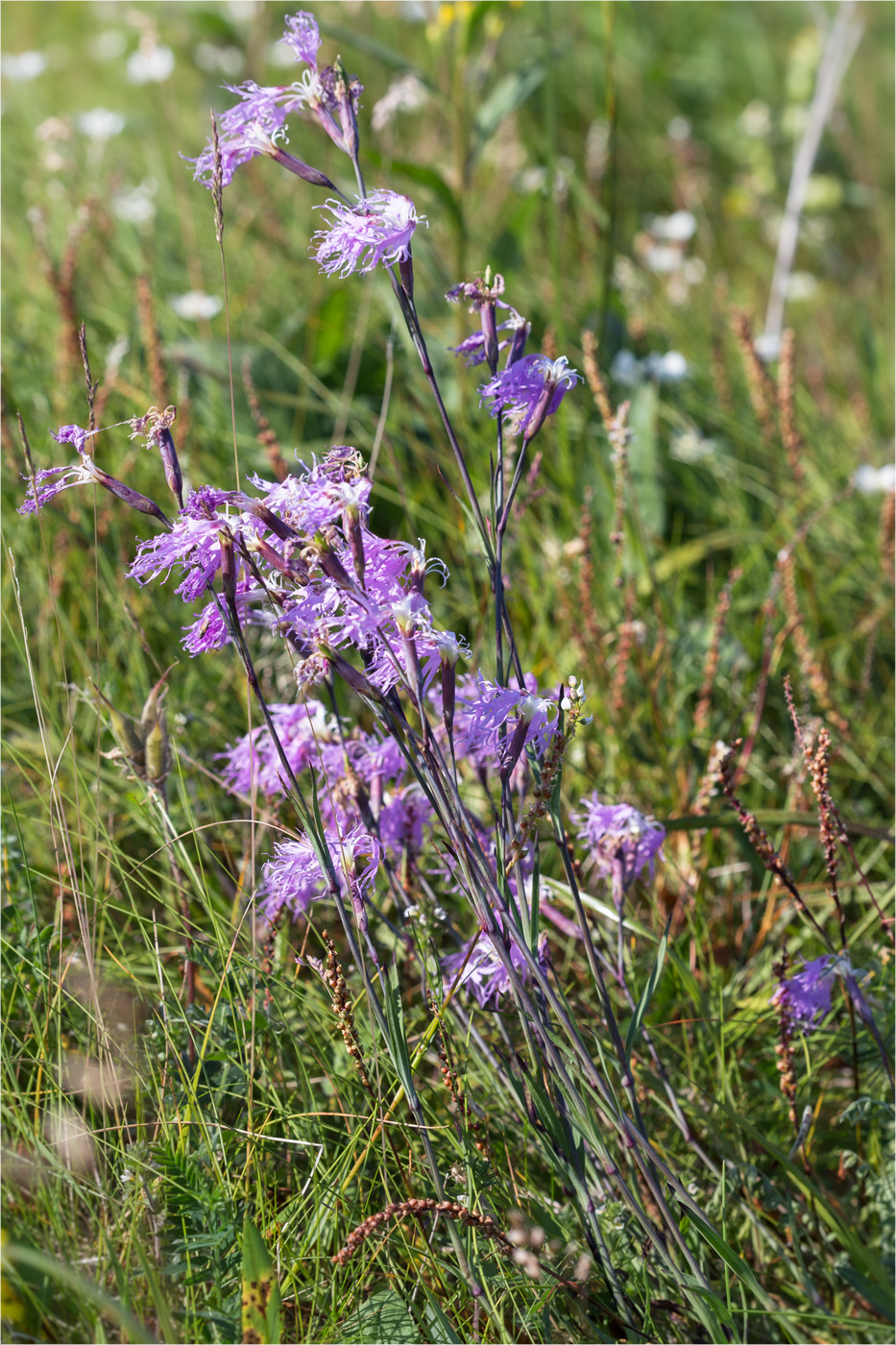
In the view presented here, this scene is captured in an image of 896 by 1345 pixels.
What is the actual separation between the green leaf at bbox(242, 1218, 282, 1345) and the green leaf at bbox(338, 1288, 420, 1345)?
124mm

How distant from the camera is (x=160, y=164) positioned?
12.4ft

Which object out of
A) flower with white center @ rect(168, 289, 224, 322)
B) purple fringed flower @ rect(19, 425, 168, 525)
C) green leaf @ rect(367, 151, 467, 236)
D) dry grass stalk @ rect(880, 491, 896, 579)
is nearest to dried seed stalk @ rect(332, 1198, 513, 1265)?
purple fringed flower @ rect(19, 425, 168, 525)

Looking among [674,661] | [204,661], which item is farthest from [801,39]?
[204,661]

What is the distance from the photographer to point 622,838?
1.15 meters

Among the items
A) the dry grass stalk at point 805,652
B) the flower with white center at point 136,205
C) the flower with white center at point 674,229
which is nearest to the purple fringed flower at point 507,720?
the dry grass stalk at point 805,652

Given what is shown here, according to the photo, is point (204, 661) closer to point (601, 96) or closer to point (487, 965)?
point (487, 965)

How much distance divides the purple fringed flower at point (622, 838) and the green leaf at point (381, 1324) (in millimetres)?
448

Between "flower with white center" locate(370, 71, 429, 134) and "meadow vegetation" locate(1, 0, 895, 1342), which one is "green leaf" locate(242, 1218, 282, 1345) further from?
"flower with white center" locate(370, 71, 429, 134)

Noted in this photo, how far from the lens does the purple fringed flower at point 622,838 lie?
115 cm

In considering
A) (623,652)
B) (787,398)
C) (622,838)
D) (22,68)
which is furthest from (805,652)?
(22,68)

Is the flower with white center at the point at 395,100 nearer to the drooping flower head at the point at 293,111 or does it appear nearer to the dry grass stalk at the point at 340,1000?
the drooping flower head at the point at 293,111

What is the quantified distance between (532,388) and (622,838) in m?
0.47

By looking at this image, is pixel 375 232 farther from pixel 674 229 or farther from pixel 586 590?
pixel 674 229

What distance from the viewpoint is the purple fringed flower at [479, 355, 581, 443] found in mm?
977
